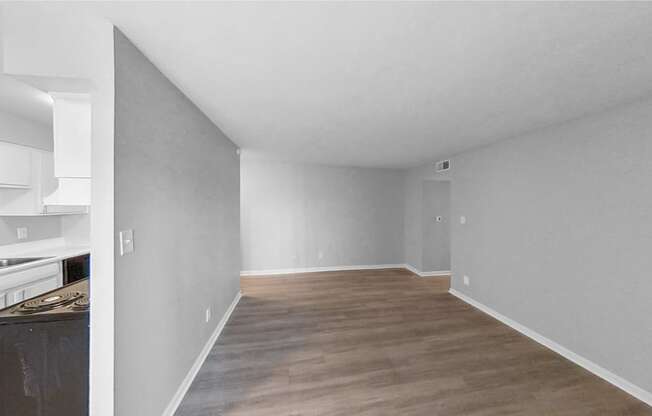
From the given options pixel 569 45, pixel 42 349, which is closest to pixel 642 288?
pixel 569 45

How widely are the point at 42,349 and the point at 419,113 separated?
9.69ft

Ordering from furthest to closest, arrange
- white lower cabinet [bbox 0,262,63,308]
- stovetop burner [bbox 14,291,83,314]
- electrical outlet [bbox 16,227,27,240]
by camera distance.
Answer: electrical outlet [bbox 16,227,27,240], white lower cabinet [bbox 0,262,63,308], stovetop burner [bbox 14,291,83,314]

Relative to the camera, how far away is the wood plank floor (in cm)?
167

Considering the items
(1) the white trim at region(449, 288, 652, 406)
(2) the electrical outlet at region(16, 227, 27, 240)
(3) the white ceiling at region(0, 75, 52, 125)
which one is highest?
(3) the white ceiling at region(0, 75, 52, 125)

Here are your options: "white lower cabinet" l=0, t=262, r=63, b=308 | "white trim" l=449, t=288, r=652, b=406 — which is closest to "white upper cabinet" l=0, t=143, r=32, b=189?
"white lower cabinet" l=0, t=262, r=63, b=308

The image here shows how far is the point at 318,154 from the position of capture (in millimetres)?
3898

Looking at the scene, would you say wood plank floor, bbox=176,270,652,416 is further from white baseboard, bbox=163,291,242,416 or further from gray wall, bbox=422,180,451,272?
gray wall, bbox=422,180,451,272

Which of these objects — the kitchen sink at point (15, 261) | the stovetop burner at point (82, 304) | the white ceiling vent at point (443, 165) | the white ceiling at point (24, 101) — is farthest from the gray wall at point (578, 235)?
the kitchen sink at point (15, 261)

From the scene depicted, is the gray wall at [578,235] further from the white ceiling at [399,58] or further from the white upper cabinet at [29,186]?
the white upper cabinet at [29,186]

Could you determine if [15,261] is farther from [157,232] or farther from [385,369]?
[385,369]

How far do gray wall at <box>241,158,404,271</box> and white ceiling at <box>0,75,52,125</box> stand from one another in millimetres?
2534

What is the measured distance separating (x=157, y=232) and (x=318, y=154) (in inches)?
112

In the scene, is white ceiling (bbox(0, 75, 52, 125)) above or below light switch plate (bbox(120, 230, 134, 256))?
above

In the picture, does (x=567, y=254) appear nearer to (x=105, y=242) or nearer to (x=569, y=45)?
(x=569, y=45)
